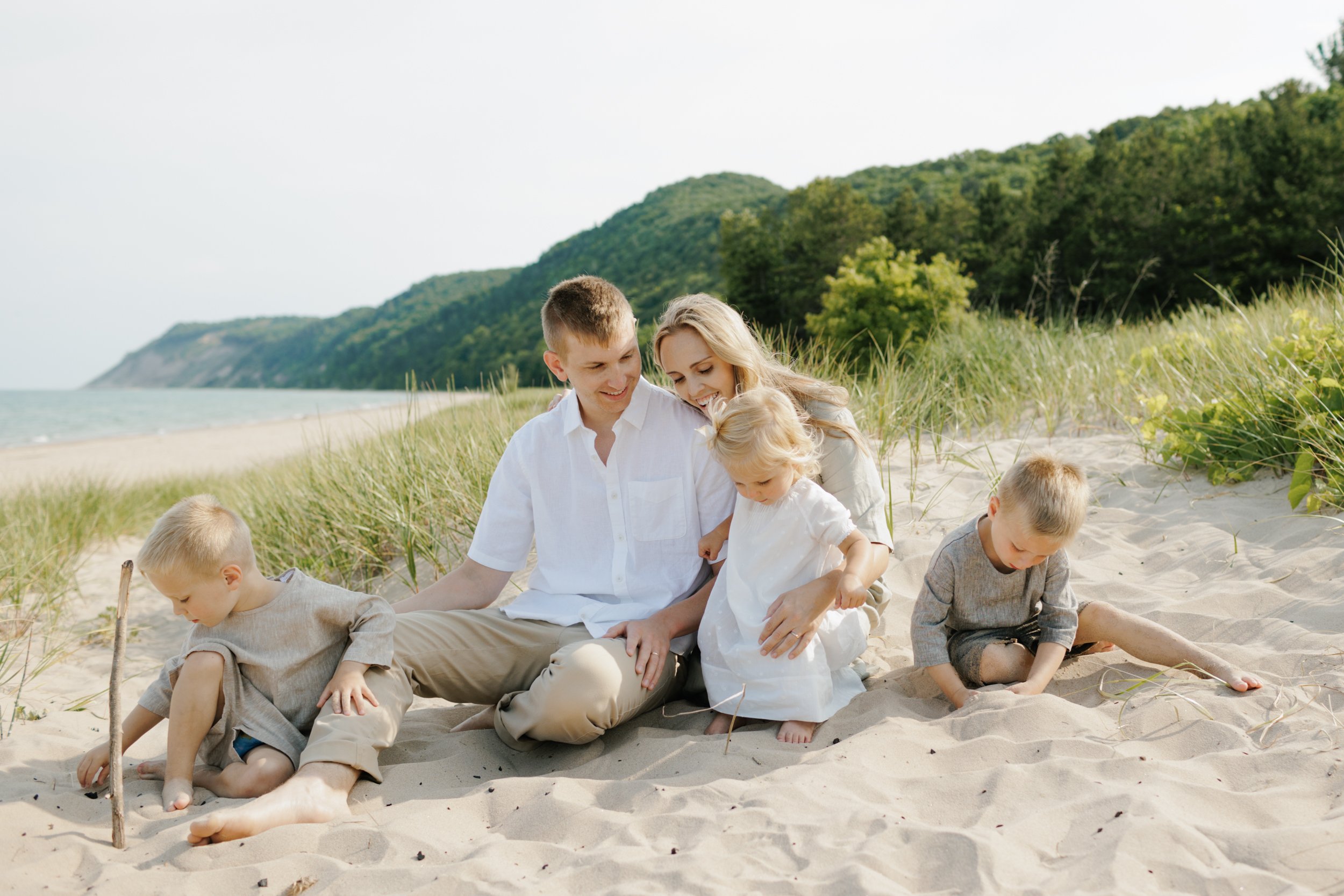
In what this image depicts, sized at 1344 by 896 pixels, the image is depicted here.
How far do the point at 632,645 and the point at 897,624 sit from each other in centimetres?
141

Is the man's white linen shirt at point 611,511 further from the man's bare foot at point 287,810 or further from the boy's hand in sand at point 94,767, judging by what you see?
the boy's hand in sand at point 94,767

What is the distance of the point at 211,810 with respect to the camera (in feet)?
8.25

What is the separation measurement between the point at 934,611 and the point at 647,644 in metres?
0.97

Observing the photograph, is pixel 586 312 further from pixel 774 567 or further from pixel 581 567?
pixel 774 567

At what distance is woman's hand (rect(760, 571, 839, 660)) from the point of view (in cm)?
270

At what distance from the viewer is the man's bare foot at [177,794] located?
2.52 metres

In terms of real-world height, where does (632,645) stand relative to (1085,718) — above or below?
above

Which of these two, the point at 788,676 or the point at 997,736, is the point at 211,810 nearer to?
the point at 788,676

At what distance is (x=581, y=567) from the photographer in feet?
10.4

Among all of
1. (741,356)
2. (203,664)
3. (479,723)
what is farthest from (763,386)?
(203,664)

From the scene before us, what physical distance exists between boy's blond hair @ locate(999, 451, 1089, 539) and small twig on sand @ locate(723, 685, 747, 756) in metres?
1.02

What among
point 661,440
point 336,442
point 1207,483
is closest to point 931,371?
point 1207,483

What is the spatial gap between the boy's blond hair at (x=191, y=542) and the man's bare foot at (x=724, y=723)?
1555mm

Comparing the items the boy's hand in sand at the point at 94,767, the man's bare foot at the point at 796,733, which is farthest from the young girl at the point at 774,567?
the boy's hand in sand at the point at 94,767
